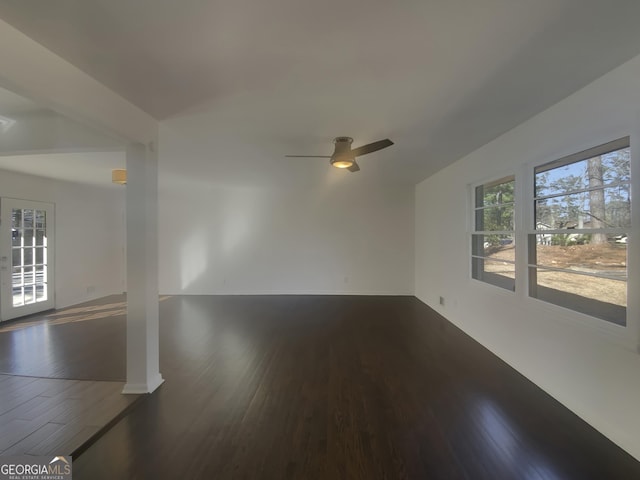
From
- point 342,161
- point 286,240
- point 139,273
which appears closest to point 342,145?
point 342,161

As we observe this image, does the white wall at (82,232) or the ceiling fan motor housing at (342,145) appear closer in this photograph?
the ceiling fan motor housing at (342,145)

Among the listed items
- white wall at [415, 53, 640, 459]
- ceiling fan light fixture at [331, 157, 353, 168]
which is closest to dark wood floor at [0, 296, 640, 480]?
white wall at [415, 53, 640, 459]

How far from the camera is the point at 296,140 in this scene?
3.01 m

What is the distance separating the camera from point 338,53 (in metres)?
1.59

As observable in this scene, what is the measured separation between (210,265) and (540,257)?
6.00 meters

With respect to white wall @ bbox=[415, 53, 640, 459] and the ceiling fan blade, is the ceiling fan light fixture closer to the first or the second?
the ceiling fan blade

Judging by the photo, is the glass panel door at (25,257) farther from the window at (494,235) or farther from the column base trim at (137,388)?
the window at (494,235)

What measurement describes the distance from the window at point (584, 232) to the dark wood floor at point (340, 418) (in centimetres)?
91

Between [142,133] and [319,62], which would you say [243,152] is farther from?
[319,62]

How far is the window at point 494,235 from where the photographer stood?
3.05m

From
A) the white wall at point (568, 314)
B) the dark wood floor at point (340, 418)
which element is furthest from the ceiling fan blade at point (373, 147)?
the dark wood floor at point (340, 418)

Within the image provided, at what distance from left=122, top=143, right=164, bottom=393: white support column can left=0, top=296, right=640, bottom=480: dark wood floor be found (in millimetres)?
249

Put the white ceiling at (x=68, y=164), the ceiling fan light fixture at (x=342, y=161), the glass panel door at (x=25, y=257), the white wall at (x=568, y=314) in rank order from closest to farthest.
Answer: the white wall at (x=568, y=314) < the ceiling fan light fixture at (x=342, y=161) < the white ceiling at (x=68, y=164) < the glass panel door at (x=25, y=257)

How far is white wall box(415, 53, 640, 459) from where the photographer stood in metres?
1.74
